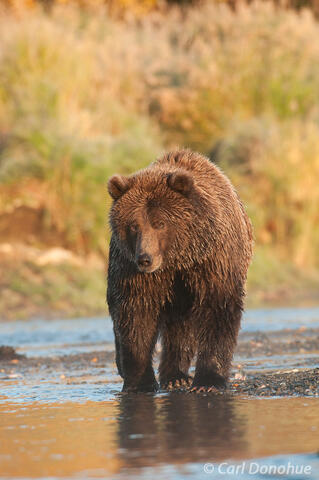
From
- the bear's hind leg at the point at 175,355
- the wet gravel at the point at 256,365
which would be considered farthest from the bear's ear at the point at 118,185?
the wet gravel at the point at 256,365

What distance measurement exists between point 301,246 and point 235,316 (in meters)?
10.5

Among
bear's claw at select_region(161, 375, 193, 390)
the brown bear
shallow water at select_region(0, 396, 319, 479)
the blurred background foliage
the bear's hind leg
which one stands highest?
the blurred background foliage

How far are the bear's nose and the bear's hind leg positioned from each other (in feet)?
3.48

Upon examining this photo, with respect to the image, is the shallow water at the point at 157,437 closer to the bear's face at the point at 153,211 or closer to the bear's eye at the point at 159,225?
the bear's face at the point at 153,211

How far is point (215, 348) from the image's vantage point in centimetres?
727

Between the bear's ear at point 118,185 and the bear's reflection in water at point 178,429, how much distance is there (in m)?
1.39

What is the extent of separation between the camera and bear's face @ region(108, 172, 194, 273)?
23.0 feet

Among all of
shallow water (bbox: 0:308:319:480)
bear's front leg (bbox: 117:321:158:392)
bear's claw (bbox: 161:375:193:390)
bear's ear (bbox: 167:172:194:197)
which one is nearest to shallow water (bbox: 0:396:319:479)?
shallow water (bbox: 0:308:319:480)

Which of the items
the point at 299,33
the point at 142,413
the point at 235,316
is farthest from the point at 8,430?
the point at 299,33

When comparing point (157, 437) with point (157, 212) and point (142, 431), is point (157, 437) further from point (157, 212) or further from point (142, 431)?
point (157, 212)

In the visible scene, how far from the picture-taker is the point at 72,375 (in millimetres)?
8398

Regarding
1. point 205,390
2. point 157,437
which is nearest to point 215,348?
point 205,390

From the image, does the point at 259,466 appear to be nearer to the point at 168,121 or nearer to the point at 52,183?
the point at 52,183

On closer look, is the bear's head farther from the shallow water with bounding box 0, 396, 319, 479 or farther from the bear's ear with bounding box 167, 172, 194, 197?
the shallow water with bounding box 0, 396, 319, 479
